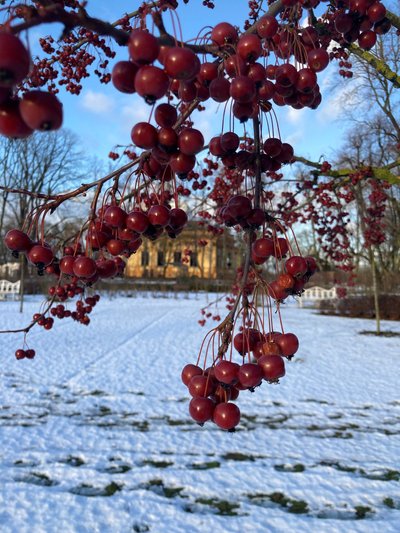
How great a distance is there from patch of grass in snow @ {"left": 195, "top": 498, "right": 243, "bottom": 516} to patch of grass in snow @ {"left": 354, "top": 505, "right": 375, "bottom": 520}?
3.84ft

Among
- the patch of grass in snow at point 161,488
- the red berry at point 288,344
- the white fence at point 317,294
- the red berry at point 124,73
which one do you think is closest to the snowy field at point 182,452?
the patch of grass in snow at point 161,488

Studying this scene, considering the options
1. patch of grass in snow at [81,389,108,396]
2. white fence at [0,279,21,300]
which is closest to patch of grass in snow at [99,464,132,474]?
patch of grass in snow at [81,389,108,396]

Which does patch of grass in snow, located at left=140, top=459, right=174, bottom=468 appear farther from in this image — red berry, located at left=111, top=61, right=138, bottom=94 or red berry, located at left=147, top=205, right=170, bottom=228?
red berry, located at left=111, top=61, right=138, bottom=94

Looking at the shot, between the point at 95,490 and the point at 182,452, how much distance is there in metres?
1.41

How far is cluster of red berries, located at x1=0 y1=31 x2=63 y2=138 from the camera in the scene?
0.64m

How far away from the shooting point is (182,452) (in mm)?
5711

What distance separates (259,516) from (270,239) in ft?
12.6

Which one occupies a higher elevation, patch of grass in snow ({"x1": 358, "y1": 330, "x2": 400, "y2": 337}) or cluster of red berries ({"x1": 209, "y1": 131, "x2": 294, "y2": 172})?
cluster of red berries ({"x1": 209, "y1": 131, "x2": 294, "y2": 172})

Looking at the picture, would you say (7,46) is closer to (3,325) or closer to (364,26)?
(364,26)

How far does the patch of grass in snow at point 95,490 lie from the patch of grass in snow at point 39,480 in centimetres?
29

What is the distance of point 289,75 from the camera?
1.12m

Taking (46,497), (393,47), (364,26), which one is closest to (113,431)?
(46,497)

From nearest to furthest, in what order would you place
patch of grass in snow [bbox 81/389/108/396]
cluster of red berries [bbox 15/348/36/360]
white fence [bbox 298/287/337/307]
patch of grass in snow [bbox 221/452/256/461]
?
cluster of red berries [bbox 15/348/36/360]
patch of grass in snow [bbox 221/452/256/461]
patch of grass in snow [bbox 81/389/108/396]
white fence [bbox 298/287/337/307]

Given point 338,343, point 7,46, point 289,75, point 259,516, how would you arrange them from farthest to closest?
point 338,343 < point 259,516 < point 289,75 < point 7,46
